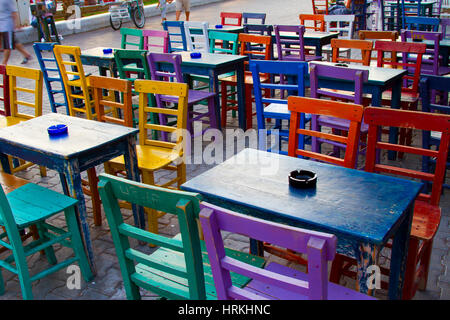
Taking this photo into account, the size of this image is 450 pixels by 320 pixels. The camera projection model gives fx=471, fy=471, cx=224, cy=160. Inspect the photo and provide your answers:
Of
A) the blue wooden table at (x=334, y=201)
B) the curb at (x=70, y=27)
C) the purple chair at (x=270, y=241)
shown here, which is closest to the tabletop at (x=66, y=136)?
the blue wooden table at (x=334, y=201)

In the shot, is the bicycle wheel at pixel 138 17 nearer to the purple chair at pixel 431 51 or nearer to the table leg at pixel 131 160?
the purple chair at pixel 431 51

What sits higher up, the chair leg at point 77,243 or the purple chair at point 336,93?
the purple chair at point 336,93

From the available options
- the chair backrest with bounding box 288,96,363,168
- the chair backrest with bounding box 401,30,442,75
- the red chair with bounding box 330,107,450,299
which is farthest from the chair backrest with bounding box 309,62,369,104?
the chair backrest with bounding box 401,30,442,75

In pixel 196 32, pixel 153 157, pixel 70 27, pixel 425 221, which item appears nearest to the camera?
pixel 425 221

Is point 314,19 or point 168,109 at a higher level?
point 314,19

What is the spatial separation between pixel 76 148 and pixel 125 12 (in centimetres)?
1339

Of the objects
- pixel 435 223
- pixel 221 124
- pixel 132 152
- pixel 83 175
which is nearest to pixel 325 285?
pixel 435 223

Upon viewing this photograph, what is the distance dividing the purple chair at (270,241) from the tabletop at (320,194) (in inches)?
17.1

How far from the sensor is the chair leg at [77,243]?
2988mm

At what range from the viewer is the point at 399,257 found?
2330 millimetres

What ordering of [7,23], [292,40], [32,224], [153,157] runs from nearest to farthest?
[32,224], [153,157], [292,40], [7,23]

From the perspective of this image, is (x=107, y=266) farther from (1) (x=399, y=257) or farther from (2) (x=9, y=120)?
(2) (x=9, y=120)

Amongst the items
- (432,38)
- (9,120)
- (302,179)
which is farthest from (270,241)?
(432,38)
